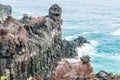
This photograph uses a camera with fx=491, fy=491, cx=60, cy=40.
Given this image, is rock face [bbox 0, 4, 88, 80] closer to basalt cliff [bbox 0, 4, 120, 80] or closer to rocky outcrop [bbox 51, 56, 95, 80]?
basalt cliff [bbox 0, 4, 120, 80]

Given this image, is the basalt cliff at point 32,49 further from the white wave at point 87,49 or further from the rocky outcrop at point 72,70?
the white wave at point 87,49

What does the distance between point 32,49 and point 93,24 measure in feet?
239

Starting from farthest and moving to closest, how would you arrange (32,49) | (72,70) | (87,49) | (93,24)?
(93,24), (87,49), (32,49), (72,70)

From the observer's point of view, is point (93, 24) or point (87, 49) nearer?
point (87, 49)

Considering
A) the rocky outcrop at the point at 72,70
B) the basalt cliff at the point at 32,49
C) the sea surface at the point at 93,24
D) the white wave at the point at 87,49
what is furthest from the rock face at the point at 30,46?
the white wave at the point at 87,49

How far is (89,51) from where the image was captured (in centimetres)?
8694

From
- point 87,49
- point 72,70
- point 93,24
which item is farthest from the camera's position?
point 93,24

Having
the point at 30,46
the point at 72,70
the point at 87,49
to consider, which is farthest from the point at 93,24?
the point at 72,70

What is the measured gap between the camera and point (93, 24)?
120 meters

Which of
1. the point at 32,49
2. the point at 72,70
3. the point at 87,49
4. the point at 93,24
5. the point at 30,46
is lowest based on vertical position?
the point at 93,24

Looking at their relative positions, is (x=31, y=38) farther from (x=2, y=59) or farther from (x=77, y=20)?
(x=77, y=20)

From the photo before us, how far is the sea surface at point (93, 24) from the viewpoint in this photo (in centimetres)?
8306

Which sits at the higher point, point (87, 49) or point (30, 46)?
point (30, 46)

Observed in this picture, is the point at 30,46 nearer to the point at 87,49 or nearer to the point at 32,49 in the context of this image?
the point at 32,49
